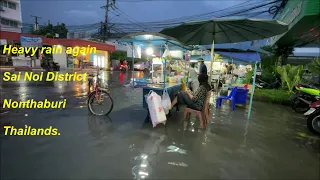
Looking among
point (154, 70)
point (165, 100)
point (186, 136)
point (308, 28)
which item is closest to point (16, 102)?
point (154, 70)

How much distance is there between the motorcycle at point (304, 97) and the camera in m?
6.32

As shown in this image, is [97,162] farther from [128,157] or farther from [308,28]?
[308,28]

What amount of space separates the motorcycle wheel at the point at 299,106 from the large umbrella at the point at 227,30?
336 centimetres

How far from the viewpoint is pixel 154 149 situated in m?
3.62

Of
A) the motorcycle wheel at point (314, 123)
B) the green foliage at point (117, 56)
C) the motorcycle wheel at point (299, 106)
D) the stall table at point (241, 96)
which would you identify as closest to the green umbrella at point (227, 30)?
the stall table at point (241, 96)

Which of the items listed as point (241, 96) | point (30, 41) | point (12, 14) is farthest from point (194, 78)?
point (12, 14)

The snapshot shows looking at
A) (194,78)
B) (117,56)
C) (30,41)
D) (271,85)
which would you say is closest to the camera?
(194,78)

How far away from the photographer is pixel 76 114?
18.3ft

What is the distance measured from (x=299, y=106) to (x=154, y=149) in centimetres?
656

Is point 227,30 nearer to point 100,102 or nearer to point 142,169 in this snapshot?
point 142,169

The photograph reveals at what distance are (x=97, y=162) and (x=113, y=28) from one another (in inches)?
1358

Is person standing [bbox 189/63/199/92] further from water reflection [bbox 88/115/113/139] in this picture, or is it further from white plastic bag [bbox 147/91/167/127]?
water reflection [bbox 88/115/113/139]

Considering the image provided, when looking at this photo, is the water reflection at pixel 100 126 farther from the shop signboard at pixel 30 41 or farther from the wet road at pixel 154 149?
the shop signboard at pixel 30 41

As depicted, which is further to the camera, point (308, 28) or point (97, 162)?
point (308, 28)
